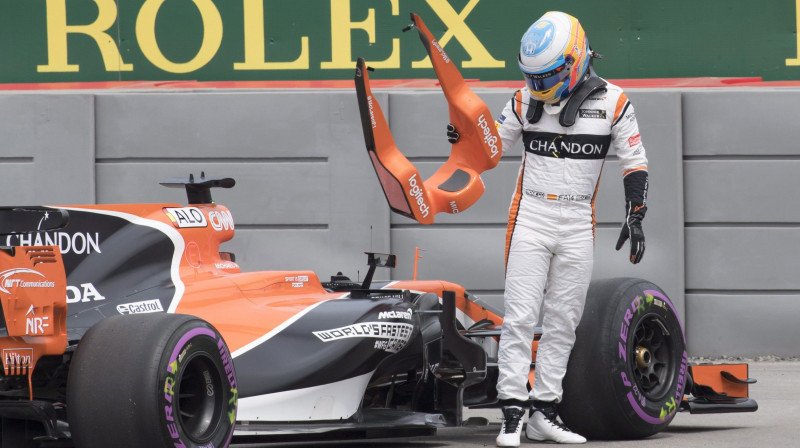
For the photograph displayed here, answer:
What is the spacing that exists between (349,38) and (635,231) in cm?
509

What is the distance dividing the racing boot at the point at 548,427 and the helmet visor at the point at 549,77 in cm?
155

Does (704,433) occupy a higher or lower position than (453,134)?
lower

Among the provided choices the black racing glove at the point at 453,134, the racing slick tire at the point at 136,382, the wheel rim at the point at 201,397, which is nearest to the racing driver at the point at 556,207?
the black racing glove at the point at 453,134

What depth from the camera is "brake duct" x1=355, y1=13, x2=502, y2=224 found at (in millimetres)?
5887

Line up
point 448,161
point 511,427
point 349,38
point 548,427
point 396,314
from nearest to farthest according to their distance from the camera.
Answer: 1. point 396,314
2. point 511,427
3. point 548,427
4. point 448,161
5. point 349,38

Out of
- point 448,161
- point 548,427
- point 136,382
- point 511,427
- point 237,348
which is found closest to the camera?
point 136,382

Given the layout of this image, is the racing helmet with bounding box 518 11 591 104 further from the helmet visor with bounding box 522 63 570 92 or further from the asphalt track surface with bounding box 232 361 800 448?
the asphalt track surface with bounding box 232 361 800 448

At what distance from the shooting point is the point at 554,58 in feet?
19.2

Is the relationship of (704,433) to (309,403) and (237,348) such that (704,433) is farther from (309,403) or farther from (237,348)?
(237,348)

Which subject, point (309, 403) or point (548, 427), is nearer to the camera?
point (309, 403)

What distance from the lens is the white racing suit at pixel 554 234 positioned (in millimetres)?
5816

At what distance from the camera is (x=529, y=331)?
229 inches

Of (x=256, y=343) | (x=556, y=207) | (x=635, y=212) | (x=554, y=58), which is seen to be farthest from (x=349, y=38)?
(x=256, y=343)

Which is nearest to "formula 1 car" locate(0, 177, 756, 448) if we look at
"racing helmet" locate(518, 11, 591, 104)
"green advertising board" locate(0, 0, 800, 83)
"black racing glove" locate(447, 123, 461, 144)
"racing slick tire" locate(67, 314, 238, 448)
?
"racing slick tire" locate(67, 314, 238, 448)
